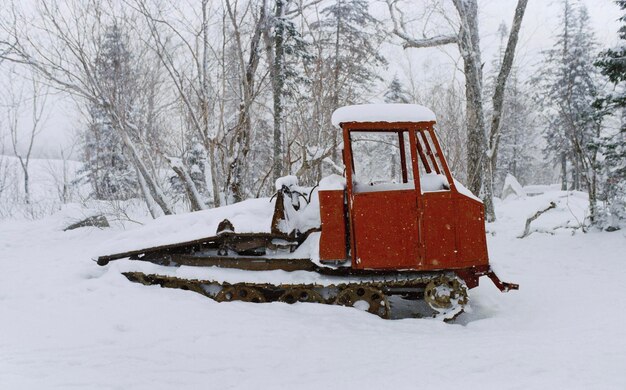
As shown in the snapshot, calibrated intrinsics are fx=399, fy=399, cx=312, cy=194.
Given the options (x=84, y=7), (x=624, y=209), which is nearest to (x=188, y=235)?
(x=84, y=7)

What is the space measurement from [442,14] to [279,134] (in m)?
6.03

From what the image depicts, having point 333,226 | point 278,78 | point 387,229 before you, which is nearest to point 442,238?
point 387,229

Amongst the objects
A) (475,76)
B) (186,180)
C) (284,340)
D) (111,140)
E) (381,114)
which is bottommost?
Result: (284,340)

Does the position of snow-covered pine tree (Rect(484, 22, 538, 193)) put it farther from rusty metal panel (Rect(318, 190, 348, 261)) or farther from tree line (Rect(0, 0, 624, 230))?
rusty metal panel (Rect(318, 190, 348, 261))

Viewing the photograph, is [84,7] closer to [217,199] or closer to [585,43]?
[217,199]

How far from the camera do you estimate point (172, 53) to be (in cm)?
927

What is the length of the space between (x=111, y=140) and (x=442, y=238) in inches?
877

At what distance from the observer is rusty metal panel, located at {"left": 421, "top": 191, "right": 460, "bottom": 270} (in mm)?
4723

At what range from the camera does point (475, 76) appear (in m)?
11.6

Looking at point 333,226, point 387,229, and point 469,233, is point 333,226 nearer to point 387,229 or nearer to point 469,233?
point 387,229

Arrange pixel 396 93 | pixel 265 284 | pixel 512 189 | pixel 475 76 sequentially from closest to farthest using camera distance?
pixel 265 284 < pixel 475 76 < pixel 512 189 < pixel 396 93

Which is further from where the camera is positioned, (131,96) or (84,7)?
(131,96)

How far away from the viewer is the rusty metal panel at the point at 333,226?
16.0 ft

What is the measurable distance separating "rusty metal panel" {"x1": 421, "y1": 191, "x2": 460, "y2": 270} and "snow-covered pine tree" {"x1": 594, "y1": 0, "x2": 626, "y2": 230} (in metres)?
6.28
